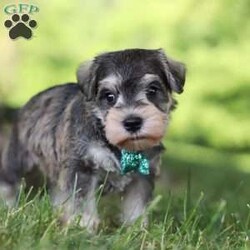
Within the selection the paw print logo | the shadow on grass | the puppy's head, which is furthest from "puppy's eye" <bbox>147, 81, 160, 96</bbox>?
the shadow on grass

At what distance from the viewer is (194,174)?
1182 centimetres

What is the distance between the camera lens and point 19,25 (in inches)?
267

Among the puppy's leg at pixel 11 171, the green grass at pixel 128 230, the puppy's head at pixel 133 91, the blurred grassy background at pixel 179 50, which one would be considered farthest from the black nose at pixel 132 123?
the blurred grassy background at pixel 179 50

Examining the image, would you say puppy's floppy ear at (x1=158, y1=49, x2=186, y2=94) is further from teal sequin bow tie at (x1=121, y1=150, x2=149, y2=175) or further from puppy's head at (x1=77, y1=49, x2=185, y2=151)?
teal sequin bow tie at (x1=121, y1=150, x2=149, y2=175)

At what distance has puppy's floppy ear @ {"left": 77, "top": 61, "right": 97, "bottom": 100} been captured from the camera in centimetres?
615

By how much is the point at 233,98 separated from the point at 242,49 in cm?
69

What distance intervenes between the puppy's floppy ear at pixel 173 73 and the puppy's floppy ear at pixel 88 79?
0.46 metres

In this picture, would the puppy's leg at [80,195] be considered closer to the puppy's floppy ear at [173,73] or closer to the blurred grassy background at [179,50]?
the puppy's floppy ear at [173,73]

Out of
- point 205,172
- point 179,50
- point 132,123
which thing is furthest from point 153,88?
point 179,50

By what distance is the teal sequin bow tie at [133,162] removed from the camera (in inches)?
239

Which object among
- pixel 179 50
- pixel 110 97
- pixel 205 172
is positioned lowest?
pixel 205 172

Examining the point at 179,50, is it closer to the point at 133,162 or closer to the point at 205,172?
the point at 205,172

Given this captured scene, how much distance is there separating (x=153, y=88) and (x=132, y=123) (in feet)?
1.42

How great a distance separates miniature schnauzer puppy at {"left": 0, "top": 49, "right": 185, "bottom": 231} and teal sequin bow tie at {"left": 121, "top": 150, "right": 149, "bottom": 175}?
0.04 metres
